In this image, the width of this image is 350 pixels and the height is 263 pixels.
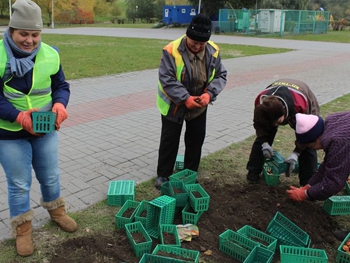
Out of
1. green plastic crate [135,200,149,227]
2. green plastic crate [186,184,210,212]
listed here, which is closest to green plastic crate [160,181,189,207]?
green plastic crate [186,184,210,212]

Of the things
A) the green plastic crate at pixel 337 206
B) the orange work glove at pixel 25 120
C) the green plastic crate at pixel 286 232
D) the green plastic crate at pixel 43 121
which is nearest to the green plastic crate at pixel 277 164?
the green plastic crate at pixel 337 206

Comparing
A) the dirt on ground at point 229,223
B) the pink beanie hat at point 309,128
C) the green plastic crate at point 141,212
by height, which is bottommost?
the dirt on ground at point 229,223

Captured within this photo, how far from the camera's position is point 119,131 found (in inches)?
239

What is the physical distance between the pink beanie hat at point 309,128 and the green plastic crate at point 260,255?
91 centimetres

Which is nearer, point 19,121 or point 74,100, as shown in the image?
point 19,121

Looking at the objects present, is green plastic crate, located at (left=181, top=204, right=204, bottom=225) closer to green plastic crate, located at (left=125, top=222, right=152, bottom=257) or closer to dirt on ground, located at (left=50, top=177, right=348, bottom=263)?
dirt on ground, located at (left=50, top=177, right=348, bottom=263)

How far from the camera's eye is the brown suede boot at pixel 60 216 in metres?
3.19

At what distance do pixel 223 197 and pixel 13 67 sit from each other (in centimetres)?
236

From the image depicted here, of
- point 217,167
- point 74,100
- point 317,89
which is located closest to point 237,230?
point 217,167

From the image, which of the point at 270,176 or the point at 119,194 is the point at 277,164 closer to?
the point at 270,176

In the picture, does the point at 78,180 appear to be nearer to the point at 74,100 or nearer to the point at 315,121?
the point at 315,121

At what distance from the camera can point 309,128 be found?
288cm

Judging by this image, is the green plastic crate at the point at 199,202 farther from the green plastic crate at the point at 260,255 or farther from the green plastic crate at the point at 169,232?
the green plastic crate at the point at 260,255

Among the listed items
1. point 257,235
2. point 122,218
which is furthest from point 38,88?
point 257,235
